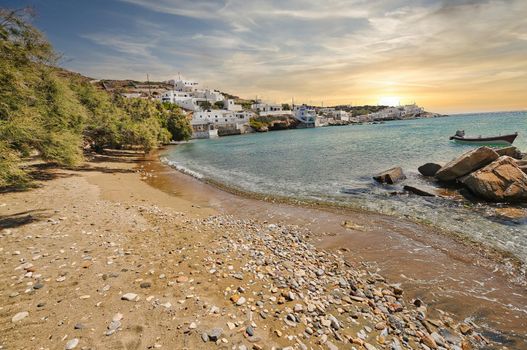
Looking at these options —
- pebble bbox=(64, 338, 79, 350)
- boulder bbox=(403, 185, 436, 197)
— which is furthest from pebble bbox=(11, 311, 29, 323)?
boulder bbox=(403, 185, 436, 197)

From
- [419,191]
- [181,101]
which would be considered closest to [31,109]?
[419,191]

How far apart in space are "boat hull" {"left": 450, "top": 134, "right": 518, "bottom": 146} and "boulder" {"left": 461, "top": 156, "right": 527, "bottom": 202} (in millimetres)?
34693

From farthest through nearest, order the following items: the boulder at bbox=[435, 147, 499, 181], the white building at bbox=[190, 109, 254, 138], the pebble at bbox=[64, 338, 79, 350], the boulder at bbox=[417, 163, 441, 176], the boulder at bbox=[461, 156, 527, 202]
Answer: the white building at bbox=[190, 109, 254, 138] → the boulder at bbox=[417, 163, 441, 176] → the boulder at bbox=[435, 147, 499, 181] → the boulder at bbox=[461, 156, 527, 202] → the pebble at bbox=[64, 338, 79, 350]

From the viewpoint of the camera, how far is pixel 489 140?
44.2m

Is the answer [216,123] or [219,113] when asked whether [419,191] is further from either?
[219,113]

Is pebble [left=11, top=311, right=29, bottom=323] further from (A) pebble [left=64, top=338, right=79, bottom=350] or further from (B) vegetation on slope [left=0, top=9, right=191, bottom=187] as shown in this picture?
(B) vegetation on slope [left=0, top=9, right=191, bottom=187]

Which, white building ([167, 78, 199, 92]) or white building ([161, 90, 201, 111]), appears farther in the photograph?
white building ([167, 78, 199, 92])

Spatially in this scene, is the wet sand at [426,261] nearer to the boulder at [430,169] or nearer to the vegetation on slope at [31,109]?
the vegetation on slope at [31,109]

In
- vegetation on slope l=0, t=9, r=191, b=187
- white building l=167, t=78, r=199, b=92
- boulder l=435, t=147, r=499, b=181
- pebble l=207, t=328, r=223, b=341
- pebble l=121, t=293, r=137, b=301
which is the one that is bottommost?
pebble l=207, t=328, r=223, b=341

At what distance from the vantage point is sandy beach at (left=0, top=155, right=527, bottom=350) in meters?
5.24

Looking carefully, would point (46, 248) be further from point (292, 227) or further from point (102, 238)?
point (292, 227)

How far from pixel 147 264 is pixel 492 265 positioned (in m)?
12.5

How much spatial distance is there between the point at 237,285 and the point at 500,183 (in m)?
18.3

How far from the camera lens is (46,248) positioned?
847 cm
